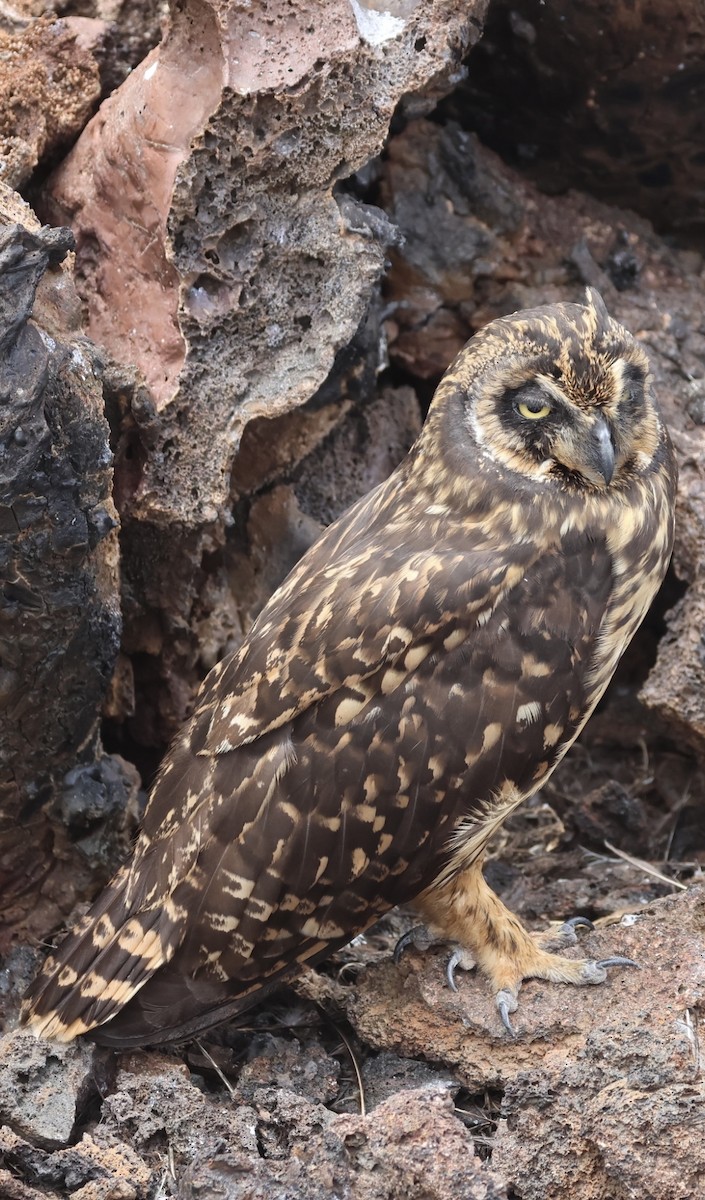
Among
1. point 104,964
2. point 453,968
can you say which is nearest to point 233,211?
point 104,964

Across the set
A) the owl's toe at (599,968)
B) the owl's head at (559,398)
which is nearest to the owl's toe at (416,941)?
the owl's toe at (599,968)

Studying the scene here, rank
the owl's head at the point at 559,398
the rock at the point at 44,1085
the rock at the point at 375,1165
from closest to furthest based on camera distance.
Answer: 1. the rock at the point at 375,1165
2. the rock at the point at 44,1085
3. the owl's head at the point at 559,398

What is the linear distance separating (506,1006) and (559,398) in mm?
1588

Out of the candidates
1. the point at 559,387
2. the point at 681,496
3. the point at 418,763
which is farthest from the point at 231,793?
the point at 681,496

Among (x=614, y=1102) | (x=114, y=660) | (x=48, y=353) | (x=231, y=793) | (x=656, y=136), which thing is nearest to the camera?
(x=614, y=1102)

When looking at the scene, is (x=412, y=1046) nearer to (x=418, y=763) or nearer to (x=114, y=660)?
(x=418, y=763)

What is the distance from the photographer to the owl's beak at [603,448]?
10.1ft

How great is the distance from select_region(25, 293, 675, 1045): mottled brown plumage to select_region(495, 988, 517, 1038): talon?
0.03 ft

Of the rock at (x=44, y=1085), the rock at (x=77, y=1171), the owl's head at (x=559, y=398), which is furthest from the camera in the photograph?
the owl's head at (x=559, y=398)

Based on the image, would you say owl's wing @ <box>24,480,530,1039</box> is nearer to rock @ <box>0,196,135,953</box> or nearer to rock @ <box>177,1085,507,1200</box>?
rock @ <box>0,196,135,953</box>

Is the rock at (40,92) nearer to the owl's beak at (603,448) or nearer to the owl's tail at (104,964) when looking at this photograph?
the owl's beak at (603,448)

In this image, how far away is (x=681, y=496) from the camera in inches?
155

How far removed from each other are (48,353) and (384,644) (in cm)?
108

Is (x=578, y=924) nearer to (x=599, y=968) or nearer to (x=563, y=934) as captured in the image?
(x=563, y=934)
